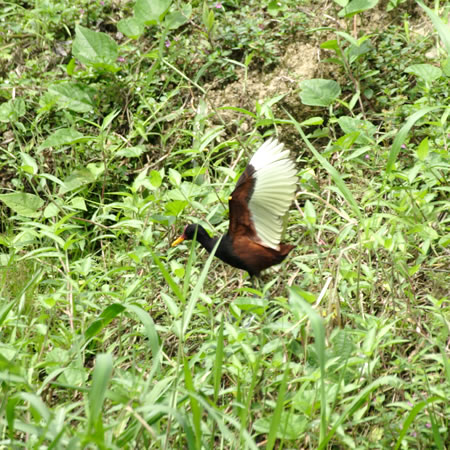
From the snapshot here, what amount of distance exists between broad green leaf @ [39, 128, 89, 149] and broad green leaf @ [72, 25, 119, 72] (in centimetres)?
51

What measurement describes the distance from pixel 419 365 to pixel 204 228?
1409 mm

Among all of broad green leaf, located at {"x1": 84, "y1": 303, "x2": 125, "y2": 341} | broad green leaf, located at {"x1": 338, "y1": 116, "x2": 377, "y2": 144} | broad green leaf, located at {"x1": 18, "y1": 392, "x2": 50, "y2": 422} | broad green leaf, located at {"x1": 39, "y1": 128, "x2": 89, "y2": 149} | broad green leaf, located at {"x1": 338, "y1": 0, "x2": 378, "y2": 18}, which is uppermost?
broad green leaf, located at {"x1": 338, "y1": 0, "x2": 378, "y2": 18}

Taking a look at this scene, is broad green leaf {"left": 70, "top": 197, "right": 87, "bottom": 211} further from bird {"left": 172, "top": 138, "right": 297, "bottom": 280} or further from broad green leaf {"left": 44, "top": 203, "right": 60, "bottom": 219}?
bird {"left": 172, "top": 138, "right": 297, "bottom": 280}

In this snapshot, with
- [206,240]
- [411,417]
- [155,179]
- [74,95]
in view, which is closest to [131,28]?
[74,95]

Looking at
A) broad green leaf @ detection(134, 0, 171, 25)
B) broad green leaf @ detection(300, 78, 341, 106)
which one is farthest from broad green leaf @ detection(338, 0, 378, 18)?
broad green leaf @ detection(134, 0, 171, 25)

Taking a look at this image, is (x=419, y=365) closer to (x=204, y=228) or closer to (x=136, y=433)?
(x=136, y=433)

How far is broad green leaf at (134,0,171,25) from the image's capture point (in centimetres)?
503

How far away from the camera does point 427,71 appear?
14.5 feet

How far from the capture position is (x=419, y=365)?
120 inches

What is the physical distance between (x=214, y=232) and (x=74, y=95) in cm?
161

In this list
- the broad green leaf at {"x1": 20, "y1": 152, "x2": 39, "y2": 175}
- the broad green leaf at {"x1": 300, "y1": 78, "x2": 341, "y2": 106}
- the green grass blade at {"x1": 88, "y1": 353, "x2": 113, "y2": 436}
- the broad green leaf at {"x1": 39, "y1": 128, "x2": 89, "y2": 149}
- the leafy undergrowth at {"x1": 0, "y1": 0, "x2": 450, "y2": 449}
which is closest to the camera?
the green grass blade at {"x1": 88, "y1": 353, "x2": 113, "y2": 436}

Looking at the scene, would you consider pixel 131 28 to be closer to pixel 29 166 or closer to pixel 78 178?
pixel 78 178

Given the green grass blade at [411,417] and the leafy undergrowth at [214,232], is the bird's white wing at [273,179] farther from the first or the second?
the green grass blade at [411,417]

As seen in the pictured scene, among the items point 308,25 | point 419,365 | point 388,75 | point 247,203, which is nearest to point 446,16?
point 388,75
